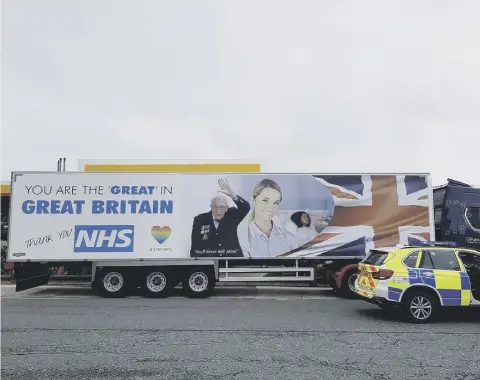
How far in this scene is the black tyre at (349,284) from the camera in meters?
13.1

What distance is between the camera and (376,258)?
9922 millimetres

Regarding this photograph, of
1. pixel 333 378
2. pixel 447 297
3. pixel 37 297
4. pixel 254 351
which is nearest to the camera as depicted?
pixel 333 378

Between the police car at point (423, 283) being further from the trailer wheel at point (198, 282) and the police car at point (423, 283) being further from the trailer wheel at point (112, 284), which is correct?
the trailer wheel at point (112, 284)

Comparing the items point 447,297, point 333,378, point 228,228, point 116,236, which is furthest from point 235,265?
point 333,378

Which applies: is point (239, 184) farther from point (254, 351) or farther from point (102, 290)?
point (254, 351)

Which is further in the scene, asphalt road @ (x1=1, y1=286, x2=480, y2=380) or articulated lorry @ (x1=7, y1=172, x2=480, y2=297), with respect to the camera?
articulated lorry @ (x1=7, y1=172, x2=480, y2=297)

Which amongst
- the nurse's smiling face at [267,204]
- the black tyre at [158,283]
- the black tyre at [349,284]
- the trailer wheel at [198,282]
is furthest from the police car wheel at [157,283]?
the black tyre at [349,284]

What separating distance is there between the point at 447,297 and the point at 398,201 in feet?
15.9

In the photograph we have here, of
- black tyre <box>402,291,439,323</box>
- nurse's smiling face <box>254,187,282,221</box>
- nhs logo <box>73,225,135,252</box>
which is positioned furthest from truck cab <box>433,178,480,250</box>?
nhs logo <box>73,225,135,252</box>

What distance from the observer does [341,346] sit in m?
7.23

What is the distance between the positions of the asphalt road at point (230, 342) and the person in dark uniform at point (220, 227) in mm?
1913

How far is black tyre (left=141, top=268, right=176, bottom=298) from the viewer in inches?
521

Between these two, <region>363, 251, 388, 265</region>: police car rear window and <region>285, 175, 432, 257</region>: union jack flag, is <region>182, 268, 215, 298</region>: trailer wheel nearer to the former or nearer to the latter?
<region>285, 175, 432, 257</region>: union jack flag

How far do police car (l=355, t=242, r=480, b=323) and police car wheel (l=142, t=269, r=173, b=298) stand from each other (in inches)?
236
